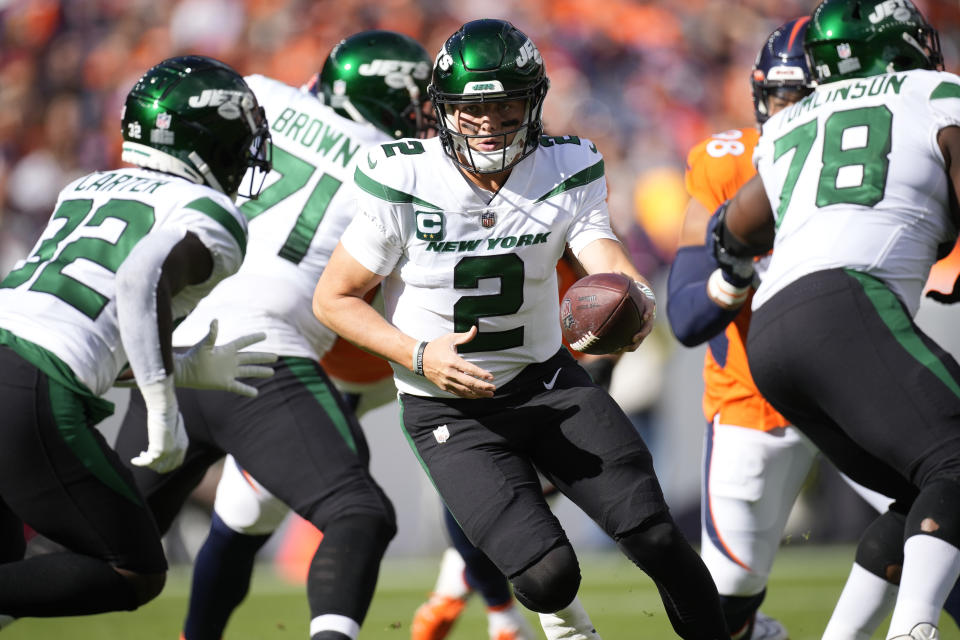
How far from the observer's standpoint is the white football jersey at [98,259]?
295cm

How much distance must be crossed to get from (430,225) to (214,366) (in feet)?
2.49

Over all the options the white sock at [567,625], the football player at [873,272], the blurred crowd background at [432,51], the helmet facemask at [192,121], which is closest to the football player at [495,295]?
the white sock at [567,625]

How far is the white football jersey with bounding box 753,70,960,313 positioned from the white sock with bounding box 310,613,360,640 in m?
1.33

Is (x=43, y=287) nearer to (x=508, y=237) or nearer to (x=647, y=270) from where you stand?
(x=508, y=237)

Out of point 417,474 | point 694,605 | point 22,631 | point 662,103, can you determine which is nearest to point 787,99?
point 694,605

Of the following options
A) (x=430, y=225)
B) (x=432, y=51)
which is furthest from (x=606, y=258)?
(x=432, y=51)

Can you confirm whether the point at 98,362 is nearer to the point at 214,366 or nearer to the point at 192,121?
the point at 214,366

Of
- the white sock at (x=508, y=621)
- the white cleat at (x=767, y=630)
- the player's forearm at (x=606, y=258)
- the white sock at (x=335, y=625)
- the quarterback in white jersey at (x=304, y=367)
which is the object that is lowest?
the white sock at (x=508, y=621)

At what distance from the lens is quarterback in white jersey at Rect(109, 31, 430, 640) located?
322cm

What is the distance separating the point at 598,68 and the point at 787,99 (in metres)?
4.90

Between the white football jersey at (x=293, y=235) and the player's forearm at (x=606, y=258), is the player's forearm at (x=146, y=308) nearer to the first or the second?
the white football jersey at (x=293, y=235)

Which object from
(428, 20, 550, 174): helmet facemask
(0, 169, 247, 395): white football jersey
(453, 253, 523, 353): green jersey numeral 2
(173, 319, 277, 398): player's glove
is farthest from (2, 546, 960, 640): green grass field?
(428, 20, 550, 174): helmet facemask

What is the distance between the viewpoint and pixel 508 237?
3.00 m

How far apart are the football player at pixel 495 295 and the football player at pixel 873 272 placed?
0.40 m
